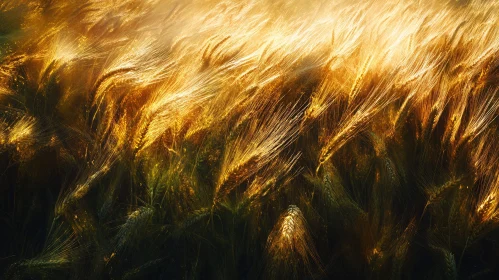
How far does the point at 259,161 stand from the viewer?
135cm

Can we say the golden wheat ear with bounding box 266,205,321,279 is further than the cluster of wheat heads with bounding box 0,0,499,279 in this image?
No

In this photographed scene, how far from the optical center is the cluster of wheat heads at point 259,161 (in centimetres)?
134

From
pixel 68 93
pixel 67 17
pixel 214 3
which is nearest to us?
pixel 68 93

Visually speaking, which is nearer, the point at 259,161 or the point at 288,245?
the point at 288,245

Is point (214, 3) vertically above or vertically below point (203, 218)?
above

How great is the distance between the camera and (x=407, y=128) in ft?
5.02

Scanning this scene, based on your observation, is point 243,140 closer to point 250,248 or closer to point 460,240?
point 250,248

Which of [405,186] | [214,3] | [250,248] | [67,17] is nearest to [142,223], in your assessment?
[250,248]

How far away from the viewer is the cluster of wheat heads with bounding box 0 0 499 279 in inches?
52.6

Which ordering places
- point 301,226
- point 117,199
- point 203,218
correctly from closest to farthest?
point 301,226 < point 203,218 < point 117,199

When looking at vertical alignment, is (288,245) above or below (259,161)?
below

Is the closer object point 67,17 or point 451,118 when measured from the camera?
point 451,118

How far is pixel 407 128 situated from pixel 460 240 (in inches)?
14.9

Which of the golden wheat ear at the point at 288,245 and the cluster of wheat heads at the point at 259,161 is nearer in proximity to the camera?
the golden wheat ear at the point at 288,245
